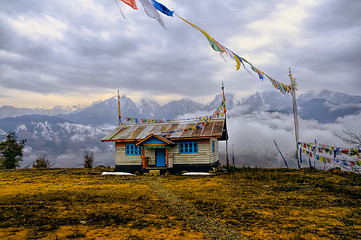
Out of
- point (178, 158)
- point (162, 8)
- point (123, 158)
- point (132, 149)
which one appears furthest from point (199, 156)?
point (162, 8)

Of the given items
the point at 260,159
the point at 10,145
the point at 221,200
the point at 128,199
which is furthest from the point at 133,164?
the point at 260,159

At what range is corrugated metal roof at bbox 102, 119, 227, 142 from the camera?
2051 centimetres

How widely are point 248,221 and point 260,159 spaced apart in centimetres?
19903

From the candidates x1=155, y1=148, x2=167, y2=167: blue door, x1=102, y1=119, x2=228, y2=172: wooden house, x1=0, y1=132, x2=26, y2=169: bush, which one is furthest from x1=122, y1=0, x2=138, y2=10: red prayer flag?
x1=0, y1=132, x2=26, y2=169: bush

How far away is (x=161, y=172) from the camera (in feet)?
66.6

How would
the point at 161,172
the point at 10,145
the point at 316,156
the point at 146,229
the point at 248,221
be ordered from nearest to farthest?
the point at 146,229, the point at 248,221, the point at 316,156, the point at 161,172, the point at 10,145

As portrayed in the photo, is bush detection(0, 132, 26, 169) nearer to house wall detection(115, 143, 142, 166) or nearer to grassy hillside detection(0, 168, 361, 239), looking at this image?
house wall detection(115, 143, 142, 166)

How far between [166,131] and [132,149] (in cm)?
345

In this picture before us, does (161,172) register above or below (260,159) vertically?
above

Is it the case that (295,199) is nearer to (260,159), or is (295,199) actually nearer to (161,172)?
(161,172)

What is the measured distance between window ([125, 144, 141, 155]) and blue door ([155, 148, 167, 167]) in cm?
165

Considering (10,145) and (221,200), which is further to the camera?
(10,145)

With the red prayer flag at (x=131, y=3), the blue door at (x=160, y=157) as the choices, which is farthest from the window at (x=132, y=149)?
the red prayer flag at (x=131, y=3)

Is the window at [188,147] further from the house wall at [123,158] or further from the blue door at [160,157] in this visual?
the house wall at [123,158]
